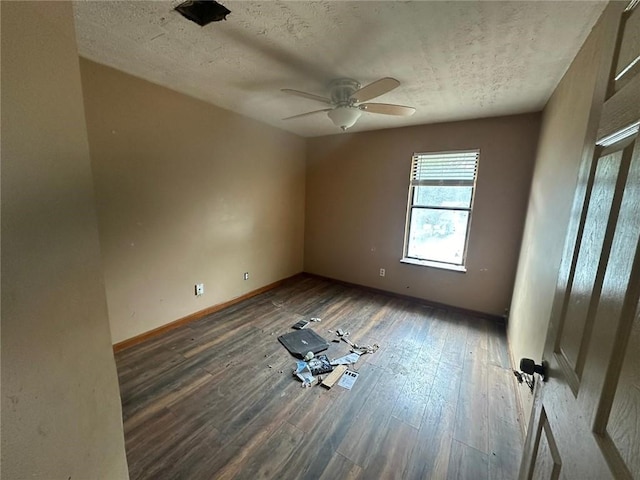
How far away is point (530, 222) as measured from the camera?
255 centimetres

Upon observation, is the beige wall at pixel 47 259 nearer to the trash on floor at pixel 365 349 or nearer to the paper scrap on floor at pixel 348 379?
the paper scrap on floor at pixel 348 379

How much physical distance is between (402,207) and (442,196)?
20.8 inches

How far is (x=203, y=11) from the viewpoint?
1.44 meters

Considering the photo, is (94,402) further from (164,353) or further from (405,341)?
(405,341)

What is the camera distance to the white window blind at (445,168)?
3.25 metres

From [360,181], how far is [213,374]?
3.11 meters

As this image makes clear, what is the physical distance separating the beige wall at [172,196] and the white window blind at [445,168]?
6.56 feet

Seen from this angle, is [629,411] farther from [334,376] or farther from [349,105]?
[349,105]

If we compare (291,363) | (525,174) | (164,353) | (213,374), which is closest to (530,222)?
(525,174)

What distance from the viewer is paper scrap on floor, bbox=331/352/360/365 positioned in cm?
236

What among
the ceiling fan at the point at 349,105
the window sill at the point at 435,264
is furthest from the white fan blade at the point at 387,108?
the window sill at the point at 435,264

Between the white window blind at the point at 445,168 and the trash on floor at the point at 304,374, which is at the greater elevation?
the white window blind at the point at 445,168

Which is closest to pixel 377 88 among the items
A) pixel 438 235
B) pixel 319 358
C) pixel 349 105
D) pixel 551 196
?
pixel 349 105

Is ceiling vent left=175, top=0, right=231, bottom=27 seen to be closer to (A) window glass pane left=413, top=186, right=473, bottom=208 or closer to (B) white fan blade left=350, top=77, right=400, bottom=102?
(B) white fan blade left=350, top=77, right=400, bottom=102
